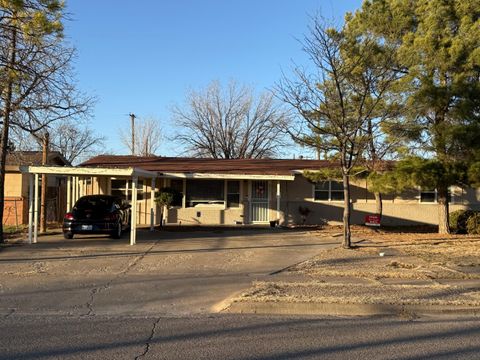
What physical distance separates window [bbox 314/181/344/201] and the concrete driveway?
6.49 metres

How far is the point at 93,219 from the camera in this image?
17.1 metres

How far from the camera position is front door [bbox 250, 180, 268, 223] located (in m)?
24.0

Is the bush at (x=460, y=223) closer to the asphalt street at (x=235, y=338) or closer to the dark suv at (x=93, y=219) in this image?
the dark suv at (x=93, y=219)

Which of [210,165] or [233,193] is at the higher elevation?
[210,165]

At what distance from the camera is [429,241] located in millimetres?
17297

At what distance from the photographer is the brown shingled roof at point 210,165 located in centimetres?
2305

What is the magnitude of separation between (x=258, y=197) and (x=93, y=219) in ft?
29.6

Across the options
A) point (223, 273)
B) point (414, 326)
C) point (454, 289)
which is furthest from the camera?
point (223, 273)

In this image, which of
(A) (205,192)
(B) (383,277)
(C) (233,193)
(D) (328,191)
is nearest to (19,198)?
(A) (205,192)

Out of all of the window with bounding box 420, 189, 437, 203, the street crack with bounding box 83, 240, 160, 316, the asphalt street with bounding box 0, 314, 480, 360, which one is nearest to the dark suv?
the street crack with bounding box 83, 240, 160, 316

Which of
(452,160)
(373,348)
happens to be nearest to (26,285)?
(373,348)

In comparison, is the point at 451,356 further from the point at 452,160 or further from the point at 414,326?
the point at 452,160

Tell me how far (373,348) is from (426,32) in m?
15.0

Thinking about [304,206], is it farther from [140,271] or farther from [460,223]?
[140,271]
